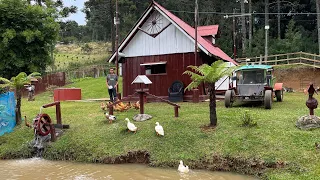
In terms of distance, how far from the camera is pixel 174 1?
53.9 metres

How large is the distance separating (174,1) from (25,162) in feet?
151

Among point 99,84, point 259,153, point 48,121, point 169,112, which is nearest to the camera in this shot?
point 259,153

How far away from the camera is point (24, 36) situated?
29688 millimetres

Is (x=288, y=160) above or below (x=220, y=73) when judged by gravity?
below

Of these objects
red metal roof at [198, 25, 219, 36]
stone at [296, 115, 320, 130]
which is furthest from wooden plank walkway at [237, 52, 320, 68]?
stone at [296, 115, 320, 130]

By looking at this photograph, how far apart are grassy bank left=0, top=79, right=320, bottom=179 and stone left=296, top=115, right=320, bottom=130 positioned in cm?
27

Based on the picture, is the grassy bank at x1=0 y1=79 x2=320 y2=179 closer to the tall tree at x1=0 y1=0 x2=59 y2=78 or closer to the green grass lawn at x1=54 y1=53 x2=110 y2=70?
the tall tree at x1=0 y1=0 x2=59 y2=78

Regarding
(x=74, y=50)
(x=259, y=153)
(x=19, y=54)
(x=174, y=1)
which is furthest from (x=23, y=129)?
(x=74, y=50)

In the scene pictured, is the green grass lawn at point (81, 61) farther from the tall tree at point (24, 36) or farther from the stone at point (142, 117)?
the stone at point (142, 117)

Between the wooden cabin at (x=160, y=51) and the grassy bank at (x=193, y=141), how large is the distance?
5852mm

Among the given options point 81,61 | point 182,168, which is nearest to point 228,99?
point 182,168

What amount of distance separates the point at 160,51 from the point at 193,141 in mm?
10362

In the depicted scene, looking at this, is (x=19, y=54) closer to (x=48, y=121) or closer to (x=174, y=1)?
(x=48, y=121)

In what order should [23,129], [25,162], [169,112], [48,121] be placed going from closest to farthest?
[25,162] < [48,121] < [23,129] < [169,112]
